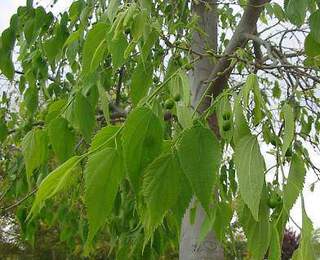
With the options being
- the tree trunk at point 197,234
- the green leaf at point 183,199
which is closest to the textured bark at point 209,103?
the tree trunk at point 197,234

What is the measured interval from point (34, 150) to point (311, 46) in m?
0.63

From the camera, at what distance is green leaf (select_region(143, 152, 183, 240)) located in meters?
0.81

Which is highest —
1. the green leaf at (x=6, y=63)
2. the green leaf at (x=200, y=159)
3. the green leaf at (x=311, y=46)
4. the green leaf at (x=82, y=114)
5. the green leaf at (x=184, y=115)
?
the green leaf at (x=6, y=63)

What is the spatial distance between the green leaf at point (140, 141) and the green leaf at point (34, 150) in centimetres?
50

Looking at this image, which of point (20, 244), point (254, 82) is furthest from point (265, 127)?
point (20, 244)

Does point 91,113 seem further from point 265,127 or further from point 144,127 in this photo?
point 144,127

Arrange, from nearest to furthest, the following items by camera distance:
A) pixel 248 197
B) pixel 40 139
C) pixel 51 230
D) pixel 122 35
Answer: pixel 248 197
pixel 122 35
pixel 40 139
pixel 51 230

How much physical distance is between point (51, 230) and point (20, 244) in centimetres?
80

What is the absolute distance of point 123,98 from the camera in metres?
3.38

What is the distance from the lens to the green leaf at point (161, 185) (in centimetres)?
81

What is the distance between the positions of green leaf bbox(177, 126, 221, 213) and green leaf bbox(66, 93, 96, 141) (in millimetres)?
523

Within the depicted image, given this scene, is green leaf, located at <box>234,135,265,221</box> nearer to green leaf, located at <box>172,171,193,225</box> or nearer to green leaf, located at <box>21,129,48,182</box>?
green leaf, located at <box>172,171,193,225</box>

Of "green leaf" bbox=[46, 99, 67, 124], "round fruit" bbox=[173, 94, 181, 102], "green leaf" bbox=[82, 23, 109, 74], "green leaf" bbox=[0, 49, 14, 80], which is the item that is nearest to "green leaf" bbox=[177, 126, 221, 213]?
"round fruit" bbox=[173, 94, 181, 102]

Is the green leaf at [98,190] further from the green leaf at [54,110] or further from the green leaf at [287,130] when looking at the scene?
the green leaf at [54,110]
